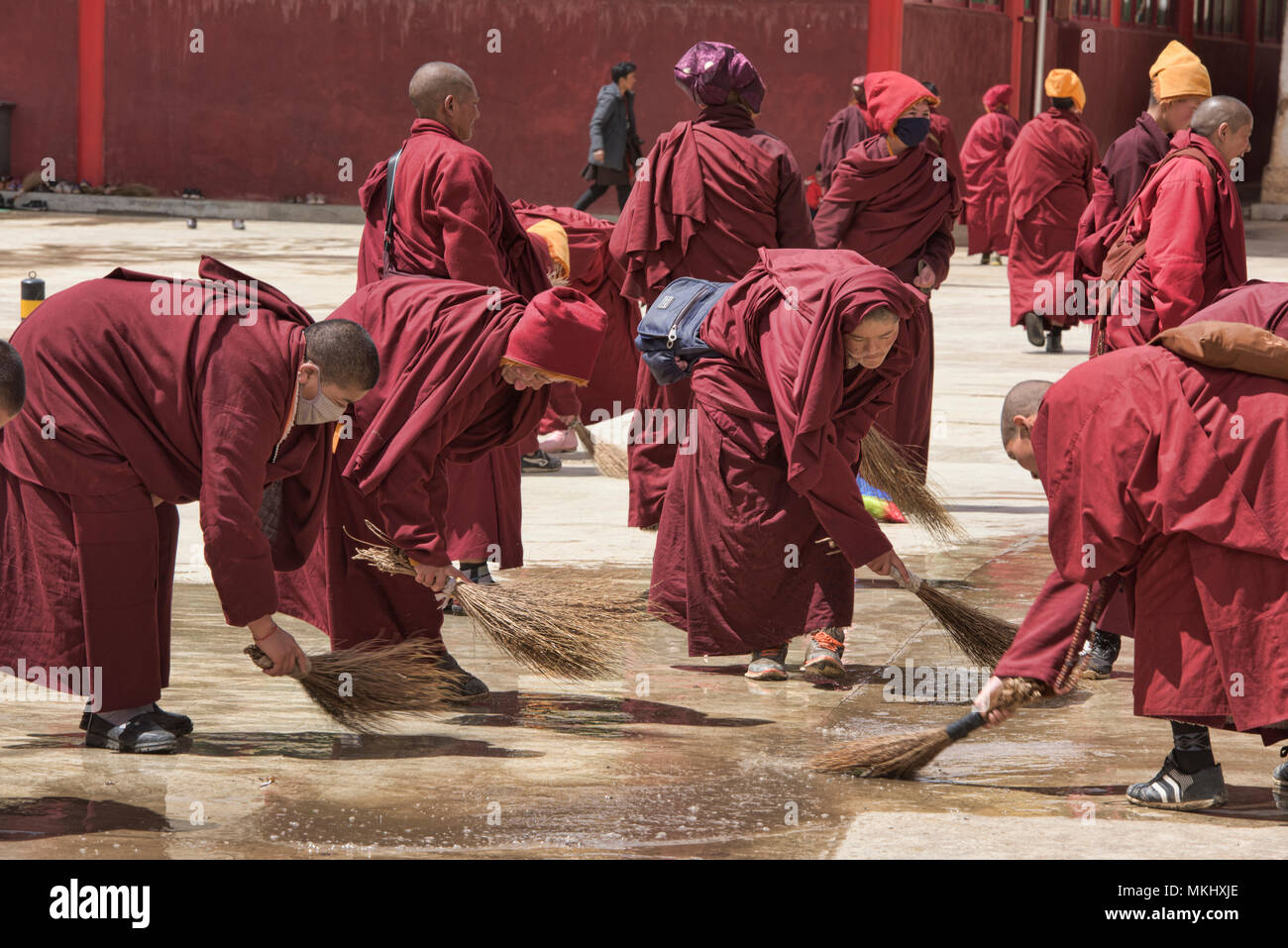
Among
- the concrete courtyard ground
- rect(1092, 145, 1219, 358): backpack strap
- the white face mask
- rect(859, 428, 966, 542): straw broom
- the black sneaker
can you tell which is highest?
rect(1092, 145, 1219, 358): backpack strap

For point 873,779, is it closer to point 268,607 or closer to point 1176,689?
point 1176,689

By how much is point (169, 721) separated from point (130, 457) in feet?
2.32

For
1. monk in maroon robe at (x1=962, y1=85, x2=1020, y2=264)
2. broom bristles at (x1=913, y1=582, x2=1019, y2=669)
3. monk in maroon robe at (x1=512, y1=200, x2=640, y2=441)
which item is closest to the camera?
broom bristles at (x1=913, y1=582, x2=1019, y2=669)

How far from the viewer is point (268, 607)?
4.52 metres

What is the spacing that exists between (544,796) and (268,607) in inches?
29.2

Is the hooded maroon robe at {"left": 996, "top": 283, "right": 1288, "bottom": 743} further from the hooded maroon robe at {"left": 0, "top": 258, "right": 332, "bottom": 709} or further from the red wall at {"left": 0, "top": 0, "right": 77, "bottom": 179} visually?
the red wall at {"left": 0, "top": 0, "right": 77, "bottom": 179}

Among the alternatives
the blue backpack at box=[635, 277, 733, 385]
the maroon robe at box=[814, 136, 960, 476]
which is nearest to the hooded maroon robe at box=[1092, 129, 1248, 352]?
the blue backpack at box=[635, 277, 733, 385]

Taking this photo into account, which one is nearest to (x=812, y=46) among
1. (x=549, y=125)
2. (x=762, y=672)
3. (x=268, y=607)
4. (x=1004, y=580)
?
(x=549, y=125)

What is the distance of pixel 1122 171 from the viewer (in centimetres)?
735

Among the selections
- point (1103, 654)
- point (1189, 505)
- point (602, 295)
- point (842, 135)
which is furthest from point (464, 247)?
Result: point (842, 135)

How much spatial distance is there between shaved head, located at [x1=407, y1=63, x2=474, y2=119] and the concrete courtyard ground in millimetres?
1599

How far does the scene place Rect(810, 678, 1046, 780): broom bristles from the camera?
183 inches

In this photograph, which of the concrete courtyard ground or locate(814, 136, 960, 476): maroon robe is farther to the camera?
locate(814, 136, 960, 476): maroon robe

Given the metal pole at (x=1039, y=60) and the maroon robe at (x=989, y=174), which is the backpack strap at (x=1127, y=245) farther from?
the metal pole at (x=1039, y=60)
